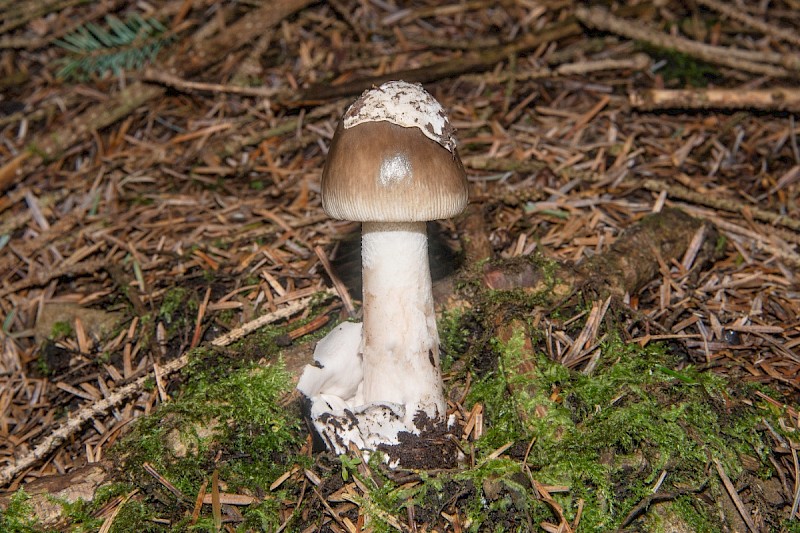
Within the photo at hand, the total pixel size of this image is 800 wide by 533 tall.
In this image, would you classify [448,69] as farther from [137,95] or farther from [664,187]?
[137,95]

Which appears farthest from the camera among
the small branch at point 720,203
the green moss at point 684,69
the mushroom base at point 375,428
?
the green moss at point 684,69

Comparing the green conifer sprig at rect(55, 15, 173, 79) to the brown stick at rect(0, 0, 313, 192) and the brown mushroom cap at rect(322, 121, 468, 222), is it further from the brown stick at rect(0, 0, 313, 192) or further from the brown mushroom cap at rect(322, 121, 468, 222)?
the brown mushroom cap at rect(322, 121, 468, 222)

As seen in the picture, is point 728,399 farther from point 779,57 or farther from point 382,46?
point 382,46

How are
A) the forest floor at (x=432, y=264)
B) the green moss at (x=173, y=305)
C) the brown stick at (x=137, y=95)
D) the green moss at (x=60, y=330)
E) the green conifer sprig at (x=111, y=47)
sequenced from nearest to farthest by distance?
1. the forest floor at (x=432, y=264)
2. the green moss at (x=173, y=305)
3. the green moss at (x=60, y=330)
4. the brown stick at (x=137, y=95)
5. the green conifer sprig at (x=111, y=47)

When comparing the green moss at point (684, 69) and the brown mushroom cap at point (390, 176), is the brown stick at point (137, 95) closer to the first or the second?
the green moss at point (684, 69)

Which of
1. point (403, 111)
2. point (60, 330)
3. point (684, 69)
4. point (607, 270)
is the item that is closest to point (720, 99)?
point (684, 69)

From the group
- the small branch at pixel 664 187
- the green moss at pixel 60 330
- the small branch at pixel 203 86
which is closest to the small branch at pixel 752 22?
the small branch at pixel 664 187

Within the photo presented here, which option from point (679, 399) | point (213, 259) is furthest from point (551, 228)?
point (213, 259)
